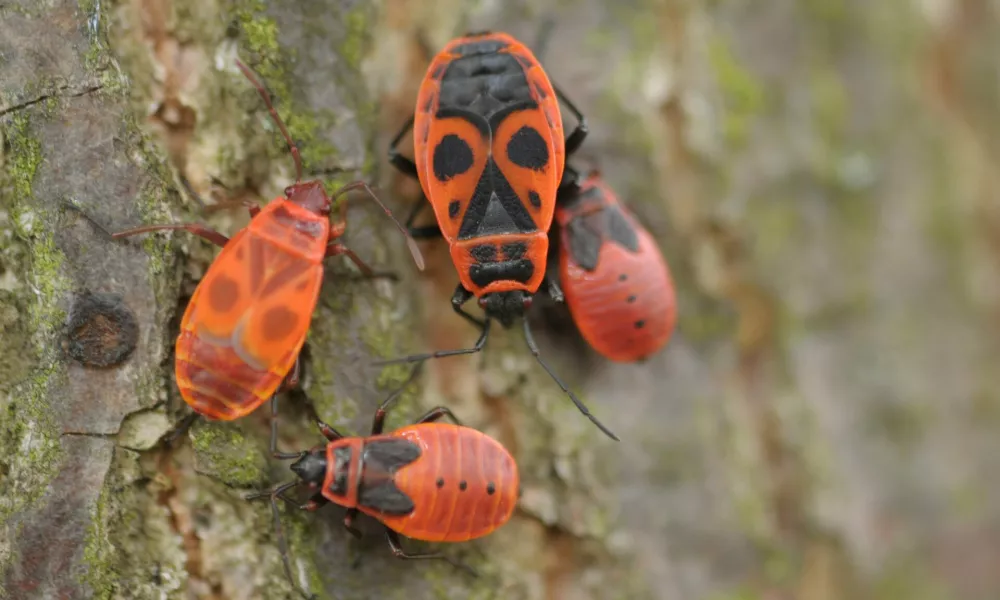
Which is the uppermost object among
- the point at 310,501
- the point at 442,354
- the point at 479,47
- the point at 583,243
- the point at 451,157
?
the point at 479,47

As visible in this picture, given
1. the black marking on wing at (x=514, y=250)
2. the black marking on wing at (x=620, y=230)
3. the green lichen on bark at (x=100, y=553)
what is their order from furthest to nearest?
the black marking on wing at (x=620, y=230) < the black marking on wing at (x=514, y=250) < the green lichen on bark at (x=100, y=553)

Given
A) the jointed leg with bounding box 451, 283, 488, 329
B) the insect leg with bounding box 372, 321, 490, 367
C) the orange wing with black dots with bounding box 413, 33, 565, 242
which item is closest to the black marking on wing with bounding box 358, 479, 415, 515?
the insect leg with bounding box 372, 321, 490, 367

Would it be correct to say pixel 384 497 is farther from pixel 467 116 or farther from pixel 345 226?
pixel 467 116

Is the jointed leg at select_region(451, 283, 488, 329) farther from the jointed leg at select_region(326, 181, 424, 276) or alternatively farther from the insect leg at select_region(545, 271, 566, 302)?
the insect leg at select_region(545, 271, 566, 302)

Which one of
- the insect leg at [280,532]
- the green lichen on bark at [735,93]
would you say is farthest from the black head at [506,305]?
the green lichen on bark at [735,93]

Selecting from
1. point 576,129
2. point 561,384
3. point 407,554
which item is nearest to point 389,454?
point 407,554

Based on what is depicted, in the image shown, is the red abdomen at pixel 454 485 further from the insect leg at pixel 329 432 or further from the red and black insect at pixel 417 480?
the insect leg at pixel 329 432
